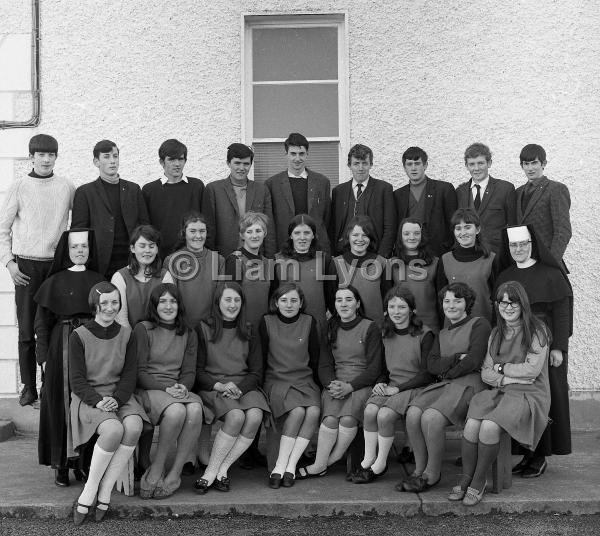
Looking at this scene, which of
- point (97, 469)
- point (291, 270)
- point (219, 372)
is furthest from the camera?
point (291, 270)

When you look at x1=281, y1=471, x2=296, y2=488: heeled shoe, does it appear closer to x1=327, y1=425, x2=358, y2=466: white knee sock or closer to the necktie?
x1=327, y1=425, x2=358, y2=466: white knee sock

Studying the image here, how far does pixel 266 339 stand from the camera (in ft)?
17.9

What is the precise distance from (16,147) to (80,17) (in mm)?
1101

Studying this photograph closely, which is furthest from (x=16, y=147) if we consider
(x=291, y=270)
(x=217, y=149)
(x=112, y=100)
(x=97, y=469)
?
(x=97, y=469)

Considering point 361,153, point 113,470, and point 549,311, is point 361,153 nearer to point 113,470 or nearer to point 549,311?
point 549,311

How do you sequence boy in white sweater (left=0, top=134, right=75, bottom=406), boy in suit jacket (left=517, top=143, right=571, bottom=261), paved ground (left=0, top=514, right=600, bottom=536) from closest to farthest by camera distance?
paved ground (left=0, top=514, right=600, bottom=536) → boy in suit jacket (left=517, top=143, right=571, bottom=261) → boy in white sweater (left=0, top=134, right=75, bottom=406)

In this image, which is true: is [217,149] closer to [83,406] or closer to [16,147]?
[16,147]

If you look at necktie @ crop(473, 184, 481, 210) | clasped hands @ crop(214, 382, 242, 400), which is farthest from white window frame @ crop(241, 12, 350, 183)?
clasped hands @ crop(214, 382, 242, 400)

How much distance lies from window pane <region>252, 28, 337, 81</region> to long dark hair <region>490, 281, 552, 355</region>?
259 centimetres

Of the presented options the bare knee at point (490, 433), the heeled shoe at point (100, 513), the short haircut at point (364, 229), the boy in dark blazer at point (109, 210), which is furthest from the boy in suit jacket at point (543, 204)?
→ the heeled shoe at point (100, 513)

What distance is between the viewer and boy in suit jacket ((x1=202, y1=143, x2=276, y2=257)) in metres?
6.08

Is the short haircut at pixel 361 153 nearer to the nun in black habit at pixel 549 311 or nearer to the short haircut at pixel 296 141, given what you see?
the short haircut at pixel 296 141

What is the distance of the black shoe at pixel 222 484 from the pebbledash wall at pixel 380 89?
2.36 meters

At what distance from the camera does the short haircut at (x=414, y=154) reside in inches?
240
